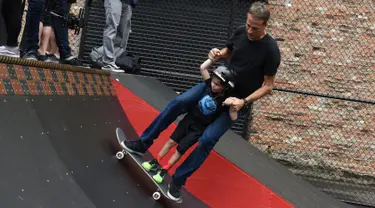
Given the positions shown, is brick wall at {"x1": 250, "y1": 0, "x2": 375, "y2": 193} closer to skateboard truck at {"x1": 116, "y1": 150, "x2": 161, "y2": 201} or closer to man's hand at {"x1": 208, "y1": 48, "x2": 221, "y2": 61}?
man's hand at {"x1": 208, "y1": 48, "x2": 221, "y2": 61}

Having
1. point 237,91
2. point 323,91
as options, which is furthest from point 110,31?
point 323,91

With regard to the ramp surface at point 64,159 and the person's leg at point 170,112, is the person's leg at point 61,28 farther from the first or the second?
the person's leg at point 170,112

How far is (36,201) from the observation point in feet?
7.54

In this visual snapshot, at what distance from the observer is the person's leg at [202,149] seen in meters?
3.40

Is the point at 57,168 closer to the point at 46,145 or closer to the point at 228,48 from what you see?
the point at 46,145

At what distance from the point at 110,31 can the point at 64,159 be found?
277cm

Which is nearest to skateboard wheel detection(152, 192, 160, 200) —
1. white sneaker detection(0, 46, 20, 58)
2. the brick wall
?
white sneaker detection(0, 46, 20, 58)

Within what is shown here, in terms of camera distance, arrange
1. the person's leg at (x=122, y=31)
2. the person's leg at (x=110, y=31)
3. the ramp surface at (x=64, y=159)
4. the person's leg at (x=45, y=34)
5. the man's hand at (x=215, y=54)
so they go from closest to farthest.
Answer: the ramp surface at (x=64, y=159)
the man's hand at (x=215, y=54)
the person's leg at (x=45, y=34)
the person's leg at (x=110, y=31)
the person's leg at (x=122, y=31)

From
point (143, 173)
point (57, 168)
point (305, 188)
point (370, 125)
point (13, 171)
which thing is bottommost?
point (370, 125)

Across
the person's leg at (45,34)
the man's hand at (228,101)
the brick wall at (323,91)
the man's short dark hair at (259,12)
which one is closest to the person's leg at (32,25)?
the person's leg at (45,34)

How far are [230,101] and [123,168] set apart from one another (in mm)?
948

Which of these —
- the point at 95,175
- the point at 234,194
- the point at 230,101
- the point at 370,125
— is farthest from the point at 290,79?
the point at 95,175

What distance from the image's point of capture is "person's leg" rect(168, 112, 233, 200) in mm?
3404

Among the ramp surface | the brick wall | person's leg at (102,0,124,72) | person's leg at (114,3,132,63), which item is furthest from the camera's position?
the brick wall
